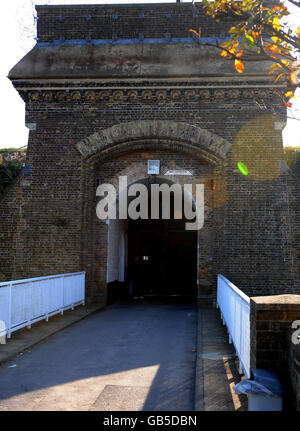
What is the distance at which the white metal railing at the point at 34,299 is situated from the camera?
8345mm

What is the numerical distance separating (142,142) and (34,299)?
21.8 feet

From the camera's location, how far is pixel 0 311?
802 cm

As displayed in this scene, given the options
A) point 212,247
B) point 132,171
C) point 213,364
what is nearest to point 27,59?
point 132,171

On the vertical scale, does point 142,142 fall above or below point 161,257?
above

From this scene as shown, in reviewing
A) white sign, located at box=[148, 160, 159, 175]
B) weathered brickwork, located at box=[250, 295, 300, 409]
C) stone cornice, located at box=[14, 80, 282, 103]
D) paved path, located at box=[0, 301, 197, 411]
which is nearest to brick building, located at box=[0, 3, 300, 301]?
stone cornice, located at box=[14, 80, 282, 103]

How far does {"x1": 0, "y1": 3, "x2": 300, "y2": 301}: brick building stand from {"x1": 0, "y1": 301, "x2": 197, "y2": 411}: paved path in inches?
147

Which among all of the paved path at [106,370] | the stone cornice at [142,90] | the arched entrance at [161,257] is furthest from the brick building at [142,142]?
the arched entrance at [161,257]

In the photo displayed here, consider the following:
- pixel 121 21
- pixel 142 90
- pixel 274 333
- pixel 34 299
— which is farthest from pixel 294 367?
pixel 121 21

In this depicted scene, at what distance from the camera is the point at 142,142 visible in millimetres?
14305

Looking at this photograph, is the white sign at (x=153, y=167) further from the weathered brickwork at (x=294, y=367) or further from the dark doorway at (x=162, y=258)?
the weathered brickwork at (x=294, y=367)

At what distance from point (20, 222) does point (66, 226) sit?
151 cm

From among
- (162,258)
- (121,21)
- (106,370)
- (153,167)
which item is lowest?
(106,370)

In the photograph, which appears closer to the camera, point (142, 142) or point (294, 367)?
point (294, 367)

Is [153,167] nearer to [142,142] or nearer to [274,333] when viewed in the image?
[142,142]
